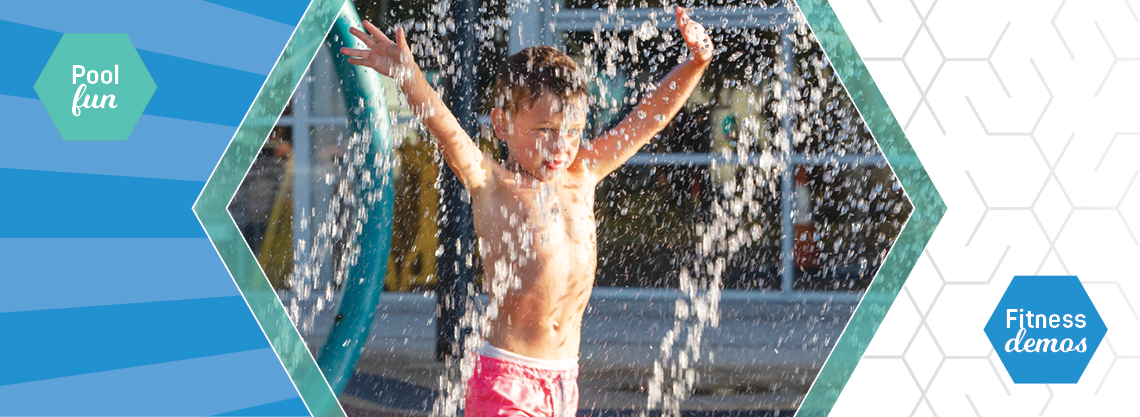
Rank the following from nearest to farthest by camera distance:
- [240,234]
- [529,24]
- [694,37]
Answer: [240,234] < [694,37] < [529,24]

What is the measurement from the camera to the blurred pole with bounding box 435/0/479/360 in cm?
439

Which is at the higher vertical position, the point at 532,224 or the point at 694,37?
the point at 694,37

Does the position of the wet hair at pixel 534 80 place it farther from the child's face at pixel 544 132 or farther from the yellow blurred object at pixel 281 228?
the yellow blurred object at pixel 281 228

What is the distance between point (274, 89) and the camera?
7.13 feet

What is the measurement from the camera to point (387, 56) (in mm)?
2102

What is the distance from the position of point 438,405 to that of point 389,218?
1319 millimetres

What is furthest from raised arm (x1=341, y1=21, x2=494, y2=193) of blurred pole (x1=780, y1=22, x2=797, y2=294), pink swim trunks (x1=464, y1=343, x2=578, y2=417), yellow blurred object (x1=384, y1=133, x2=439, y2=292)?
blurred pole (x1=780, y1=22, x2=797, y2=294)

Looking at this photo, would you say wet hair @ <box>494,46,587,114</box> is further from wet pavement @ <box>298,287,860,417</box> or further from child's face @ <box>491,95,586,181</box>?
wet pavement @ <box>298,287,860,417</box>

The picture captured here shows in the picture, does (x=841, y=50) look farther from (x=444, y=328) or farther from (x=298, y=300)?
(x=298, y=300)

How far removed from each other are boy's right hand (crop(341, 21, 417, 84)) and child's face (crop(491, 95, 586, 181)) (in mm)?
387

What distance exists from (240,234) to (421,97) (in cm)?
51

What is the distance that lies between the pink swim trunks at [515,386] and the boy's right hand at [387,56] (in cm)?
75

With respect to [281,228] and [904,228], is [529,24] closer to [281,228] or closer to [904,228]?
[281,228]

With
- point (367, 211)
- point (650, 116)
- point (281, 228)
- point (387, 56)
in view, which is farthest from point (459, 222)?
point (281, 228)
